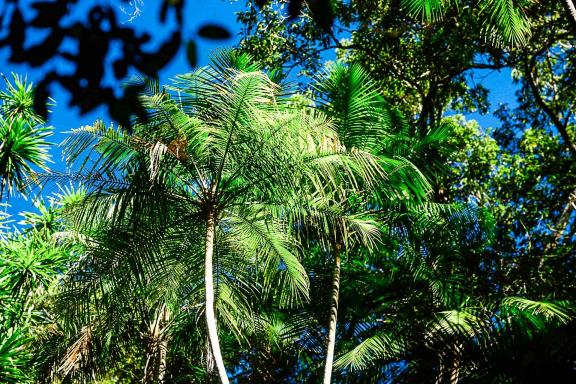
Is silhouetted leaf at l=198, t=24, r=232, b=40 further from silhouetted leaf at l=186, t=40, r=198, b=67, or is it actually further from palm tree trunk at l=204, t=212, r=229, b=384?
palm tree trunk at l=204, t=212, r=229, b=384

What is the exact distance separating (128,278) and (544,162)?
839 centimetres

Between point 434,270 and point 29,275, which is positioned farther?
point 29,275

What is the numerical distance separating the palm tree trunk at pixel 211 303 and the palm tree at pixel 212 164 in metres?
0.02

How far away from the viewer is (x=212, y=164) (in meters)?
8.34

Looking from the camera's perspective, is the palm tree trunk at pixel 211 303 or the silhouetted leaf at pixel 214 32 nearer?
the silhouetted leaf at pixel 214 32

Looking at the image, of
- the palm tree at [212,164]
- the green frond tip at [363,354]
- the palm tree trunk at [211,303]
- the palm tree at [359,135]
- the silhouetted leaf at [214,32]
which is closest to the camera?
the silhouetted leaf at [214,32]

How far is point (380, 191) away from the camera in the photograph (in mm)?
10531

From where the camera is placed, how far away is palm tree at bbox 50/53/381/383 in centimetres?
820

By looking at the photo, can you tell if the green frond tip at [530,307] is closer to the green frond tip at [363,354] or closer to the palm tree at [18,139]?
the green frond tip at [363,354]

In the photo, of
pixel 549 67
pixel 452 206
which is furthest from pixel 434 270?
pixel 549 67

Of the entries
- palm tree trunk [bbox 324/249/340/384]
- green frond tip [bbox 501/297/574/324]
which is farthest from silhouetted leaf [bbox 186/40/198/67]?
palm tree trunk [bbox 324/249/340/384]

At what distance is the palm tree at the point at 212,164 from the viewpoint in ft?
26.9

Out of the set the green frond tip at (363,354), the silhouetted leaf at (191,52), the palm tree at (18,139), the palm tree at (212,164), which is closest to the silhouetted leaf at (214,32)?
the silhouetted leaf at (191,52)

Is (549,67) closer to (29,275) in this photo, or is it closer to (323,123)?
(323,123)
